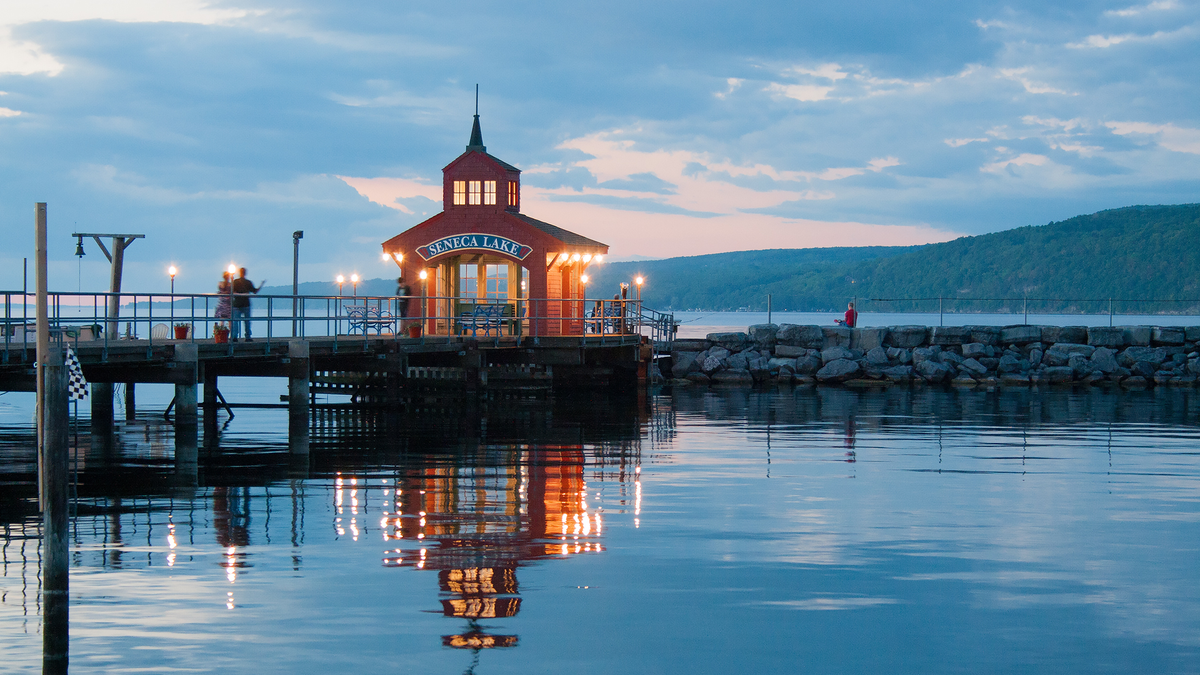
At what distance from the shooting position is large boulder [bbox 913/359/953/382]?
4050 centimetres

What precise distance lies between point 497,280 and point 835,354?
12.1m

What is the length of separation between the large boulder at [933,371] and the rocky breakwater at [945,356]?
3 cm

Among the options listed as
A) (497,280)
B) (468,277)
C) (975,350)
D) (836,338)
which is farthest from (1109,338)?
(468,277)

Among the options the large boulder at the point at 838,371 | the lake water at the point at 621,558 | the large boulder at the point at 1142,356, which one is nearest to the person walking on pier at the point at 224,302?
the lake water at the point at 621,558

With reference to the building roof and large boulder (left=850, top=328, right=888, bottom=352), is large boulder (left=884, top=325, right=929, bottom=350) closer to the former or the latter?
large boulder (left=850, top=328, right=888, bottom=352)

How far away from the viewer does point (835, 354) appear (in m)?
41.0

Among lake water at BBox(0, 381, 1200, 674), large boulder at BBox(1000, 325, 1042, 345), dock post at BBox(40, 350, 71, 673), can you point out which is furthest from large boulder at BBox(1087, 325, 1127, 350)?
dock post at BBox(40, 350, 71, 673)

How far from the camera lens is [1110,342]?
42031mm

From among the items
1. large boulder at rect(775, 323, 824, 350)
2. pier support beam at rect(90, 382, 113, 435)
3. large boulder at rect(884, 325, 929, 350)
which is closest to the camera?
pier support beam at rect(90, 382, 113, 435)

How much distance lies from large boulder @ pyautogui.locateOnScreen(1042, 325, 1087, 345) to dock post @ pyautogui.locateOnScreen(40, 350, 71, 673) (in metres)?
37.7

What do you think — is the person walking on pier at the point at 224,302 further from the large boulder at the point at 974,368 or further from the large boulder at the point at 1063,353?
the large boulder at the point at 1063,353

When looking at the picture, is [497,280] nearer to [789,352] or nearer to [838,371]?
[789,352]

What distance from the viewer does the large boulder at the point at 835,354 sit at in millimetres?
40906

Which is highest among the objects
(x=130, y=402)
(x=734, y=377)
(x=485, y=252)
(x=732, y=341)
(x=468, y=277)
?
(x=485, y=252)
